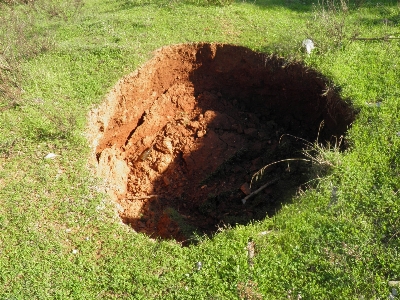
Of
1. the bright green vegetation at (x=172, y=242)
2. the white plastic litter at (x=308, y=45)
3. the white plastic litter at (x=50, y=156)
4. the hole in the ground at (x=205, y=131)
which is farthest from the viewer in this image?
the white plastic litter at (x=308, y=45)

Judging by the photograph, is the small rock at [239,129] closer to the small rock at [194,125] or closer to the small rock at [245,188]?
the small rock at [194,125]

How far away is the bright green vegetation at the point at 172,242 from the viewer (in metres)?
4.09

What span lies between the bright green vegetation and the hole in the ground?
0.35m

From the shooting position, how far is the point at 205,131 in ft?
24.9

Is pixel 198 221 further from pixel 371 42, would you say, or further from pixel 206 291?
pixel 371 42

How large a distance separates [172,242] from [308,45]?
454 cm

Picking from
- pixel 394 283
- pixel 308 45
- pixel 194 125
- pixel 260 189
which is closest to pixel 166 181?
pixel 194 125

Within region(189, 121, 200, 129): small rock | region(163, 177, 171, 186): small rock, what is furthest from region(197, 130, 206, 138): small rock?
region(163, 177, 171, 186): small rock

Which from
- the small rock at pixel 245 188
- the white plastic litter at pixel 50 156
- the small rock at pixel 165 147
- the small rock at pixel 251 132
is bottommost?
the small rock at pixel 245 188

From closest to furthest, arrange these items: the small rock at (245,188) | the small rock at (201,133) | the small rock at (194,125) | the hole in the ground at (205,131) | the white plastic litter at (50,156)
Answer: the white plastic litter at (50,156) → the hole in the ground at (205,131) → the small rock at (245,188) → the small rock at (201,133) → the small rock at (194,125)

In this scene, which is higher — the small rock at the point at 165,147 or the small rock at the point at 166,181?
the small rock at the point at 165,147

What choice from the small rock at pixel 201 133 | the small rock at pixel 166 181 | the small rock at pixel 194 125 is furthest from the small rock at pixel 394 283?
the small rock at pixel 194 125

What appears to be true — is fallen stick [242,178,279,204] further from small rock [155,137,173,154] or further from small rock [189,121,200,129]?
small rock [189,121,200,129]

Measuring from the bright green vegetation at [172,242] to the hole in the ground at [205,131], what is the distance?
0.35 meters
